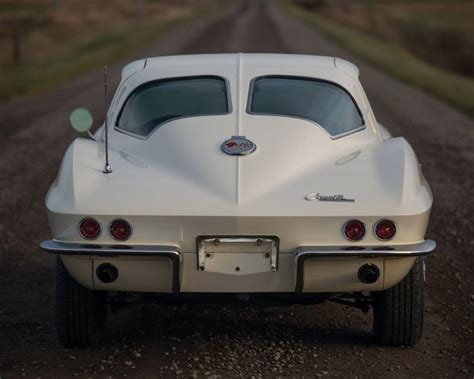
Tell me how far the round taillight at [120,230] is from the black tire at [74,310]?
1.71 ft

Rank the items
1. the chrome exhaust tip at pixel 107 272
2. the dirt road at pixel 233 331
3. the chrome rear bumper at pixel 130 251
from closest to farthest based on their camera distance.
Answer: the chrome rear bumper at pixel 130 251, the chrome exhaust tip at pixel 107 272, the dirt road at pixel 233 331

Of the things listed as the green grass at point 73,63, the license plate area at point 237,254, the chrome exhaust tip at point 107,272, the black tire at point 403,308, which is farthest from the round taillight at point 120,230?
the green grass at point 73,63

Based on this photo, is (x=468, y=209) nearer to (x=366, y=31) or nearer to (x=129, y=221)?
(x=129, y=221)

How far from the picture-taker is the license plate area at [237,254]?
497cm

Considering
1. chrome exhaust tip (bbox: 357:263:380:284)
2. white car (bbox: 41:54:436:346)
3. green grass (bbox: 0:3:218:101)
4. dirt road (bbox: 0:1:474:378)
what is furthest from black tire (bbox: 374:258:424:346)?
green grass (bbox: 0:3:218:101)

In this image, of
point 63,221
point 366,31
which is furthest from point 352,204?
point 366,31

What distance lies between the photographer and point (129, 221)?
4.96 metres

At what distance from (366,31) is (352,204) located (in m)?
47.1

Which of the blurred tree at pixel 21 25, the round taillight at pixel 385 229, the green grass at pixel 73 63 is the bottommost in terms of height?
the round taillight at pixel 385 229

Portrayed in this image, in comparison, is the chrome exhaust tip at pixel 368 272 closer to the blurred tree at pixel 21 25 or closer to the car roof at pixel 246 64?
the car roof at pixel 246 64

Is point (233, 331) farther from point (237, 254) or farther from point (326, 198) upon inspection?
point (326, 198)

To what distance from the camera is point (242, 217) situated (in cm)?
492

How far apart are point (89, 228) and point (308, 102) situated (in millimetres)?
1760

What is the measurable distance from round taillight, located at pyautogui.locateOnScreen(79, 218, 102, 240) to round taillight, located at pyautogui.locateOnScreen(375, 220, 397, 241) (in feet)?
A: 4.51
